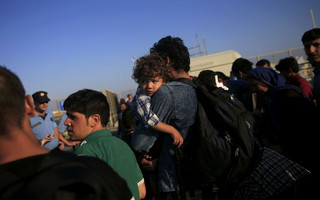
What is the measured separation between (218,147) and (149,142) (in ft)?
1.92

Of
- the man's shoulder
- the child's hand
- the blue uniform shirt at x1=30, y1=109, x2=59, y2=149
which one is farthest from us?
the blue uniform shirt at x1=30, y1=109, x2=59, y2=149

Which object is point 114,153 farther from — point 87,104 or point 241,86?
point 241,86

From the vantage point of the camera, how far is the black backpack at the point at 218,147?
6.18ft

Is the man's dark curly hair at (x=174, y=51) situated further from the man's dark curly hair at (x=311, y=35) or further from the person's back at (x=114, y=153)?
the man's dark curly hair at (x=311, y=35)

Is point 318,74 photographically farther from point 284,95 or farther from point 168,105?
point 168,105

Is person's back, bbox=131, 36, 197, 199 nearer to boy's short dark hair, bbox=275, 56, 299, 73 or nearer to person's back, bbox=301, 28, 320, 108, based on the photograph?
person's back, bbox=301, 28, 320, 108

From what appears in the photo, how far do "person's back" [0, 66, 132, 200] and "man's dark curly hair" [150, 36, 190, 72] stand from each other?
1601mm

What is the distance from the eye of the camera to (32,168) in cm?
82

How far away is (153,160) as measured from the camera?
85.9 inches

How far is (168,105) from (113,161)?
66 centimetres

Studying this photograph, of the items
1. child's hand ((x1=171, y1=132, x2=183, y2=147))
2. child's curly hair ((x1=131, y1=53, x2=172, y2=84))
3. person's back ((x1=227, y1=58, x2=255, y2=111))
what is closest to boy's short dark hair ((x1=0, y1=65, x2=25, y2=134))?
child's hand ((x1=171, y1=132, x2=183, y2=147))

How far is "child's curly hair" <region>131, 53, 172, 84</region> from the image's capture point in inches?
89.3

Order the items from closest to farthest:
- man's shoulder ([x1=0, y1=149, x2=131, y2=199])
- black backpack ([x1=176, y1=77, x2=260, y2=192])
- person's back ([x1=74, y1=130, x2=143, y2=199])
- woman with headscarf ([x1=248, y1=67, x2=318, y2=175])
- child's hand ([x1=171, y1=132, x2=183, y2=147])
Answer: man's shoulder ([x1=0, y1=149, x2=131, y2=199]) < person's back ([x1=74, y1=130, x2=143, y2=199]) < black backpack ([x1=176, y1=77, x2=260, y2=192]) < child's hand ([x1=171, y1=132, x2=183, y2=147]) < woman with headscarf ([x1=248, y1=67, x2=318, y2=175])

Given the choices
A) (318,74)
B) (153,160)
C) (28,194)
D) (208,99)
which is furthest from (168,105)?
(318,74)
